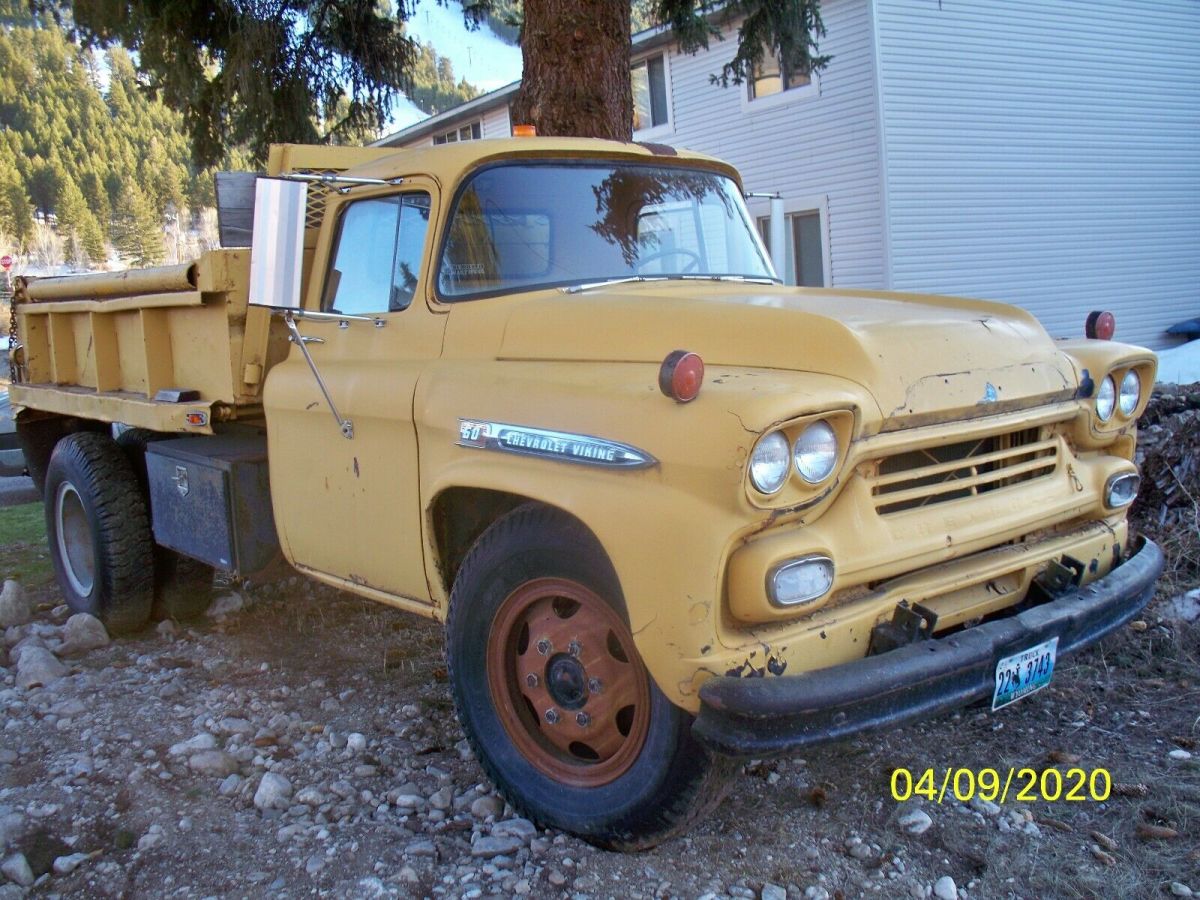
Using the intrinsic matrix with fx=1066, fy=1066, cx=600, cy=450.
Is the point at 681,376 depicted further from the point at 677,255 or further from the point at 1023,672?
the point at 677,255

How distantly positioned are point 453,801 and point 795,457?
1.74m

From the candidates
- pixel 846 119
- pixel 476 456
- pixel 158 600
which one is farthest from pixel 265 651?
pixel 846 119

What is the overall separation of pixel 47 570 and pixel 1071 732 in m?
5.93

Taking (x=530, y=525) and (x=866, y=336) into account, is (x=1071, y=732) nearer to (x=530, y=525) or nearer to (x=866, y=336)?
(x=866, y=336)

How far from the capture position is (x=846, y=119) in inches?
595

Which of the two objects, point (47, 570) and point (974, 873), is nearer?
point (974, 873)

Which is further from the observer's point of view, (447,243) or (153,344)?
(153,344)

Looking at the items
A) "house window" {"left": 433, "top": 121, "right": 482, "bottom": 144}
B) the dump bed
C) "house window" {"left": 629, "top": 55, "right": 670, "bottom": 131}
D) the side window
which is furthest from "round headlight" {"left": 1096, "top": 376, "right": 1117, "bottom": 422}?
"house window" {"left": 433, "top": 121, "right": 482, "bottom": 144}

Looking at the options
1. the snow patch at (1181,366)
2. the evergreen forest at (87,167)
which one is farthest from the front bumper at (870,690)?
the evergreen forest at (87,167)

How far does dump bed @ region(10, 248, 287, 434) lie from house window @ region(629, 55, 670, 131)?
13.5 m

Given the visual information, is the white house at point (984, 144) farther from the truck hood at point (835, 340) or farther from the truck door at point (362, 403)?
the truck hood at point (835, 340)

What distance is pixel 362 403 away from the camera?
152 inches

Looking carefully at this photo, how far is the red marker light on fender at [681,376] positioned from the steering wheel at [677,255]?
1.30m
